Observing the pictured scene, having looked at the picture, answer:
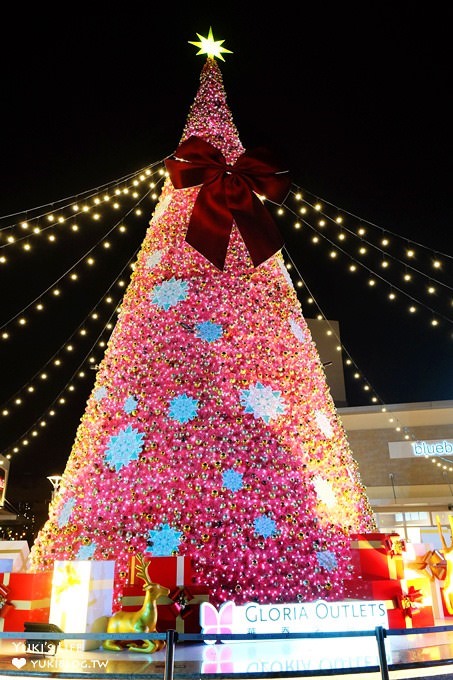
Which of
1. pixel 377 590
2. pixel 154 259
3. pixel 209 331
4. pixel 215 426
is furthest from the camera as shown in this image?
pixel 154 259

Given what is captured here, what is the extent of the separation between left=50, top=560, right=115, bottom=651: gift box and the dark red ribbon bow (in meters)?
3.28

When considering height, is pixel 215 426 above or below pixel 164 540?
above

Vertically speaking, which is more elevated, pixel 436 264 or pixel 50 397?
pixel 50 397

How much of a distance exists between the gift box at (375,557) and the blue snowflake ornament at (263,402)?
1.37 meters

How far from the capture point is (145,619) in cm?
382

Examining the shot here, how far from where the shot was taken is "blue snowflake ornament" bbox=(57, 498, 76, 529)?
16.3ft

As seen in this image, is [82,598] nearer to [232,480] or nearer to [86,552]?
[86,552]

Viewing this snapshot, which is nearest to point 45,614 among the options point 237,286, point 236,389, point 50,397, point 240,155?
point 236,389

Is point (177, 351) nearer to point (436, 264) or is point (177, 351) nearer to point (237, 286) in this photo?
point (237, 286)

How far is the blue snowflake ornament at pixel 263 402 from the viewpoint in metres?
5.06

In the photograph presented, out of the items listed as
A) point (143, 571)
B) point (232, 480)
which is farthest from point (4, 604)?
point (232, 480)

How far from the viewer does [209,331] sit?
5367mm

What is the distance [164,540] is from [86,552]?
75 centimetres

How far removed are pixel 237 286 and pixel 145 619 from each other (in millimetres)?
3288
